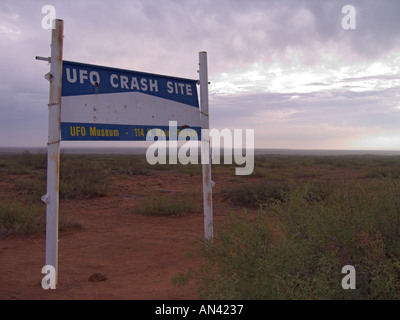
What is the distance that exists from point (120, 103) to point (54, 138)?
1129 millimetres

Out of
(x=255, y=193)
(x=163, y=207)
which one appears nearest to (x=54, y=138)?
(x=163, y=207)

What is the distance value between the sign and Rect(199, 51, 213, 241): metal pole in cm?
14

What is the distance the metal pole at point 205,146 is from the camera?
581cm

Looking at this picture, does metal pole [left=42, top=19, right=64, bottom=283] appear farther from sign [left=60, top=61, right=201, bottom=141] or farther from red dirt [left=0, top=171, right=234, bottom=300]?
red dirt [left=0, top=171, right=234, bottom=300]

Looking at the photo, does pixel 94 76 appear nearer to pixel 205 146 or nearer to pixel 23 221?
pixel 205 146

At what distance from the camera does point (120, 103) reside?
5180 millimetres

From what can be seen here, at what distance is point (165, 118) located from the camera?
224 inches

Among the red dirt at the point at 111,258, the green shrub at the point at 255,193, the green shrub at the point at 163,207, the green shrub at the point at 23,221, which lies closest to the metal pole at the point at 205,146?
the red dirt at the point at 111,258

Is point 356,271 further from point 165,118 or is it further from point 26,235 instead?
point 26,235

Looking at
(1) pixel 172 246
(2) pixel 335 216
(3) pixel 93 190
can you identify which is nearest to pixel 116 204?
(3) pixel 93 190

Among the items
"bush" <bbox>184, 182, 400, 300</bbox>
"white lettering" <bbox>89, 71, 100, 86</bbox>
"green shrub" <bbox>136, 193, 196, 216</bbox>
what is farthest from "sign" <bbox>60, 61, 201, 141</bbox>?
"green shrub" <bbox>136, 193, 196, 216</bbox>

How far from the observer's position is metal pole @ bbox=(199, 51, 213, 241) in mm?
5809
